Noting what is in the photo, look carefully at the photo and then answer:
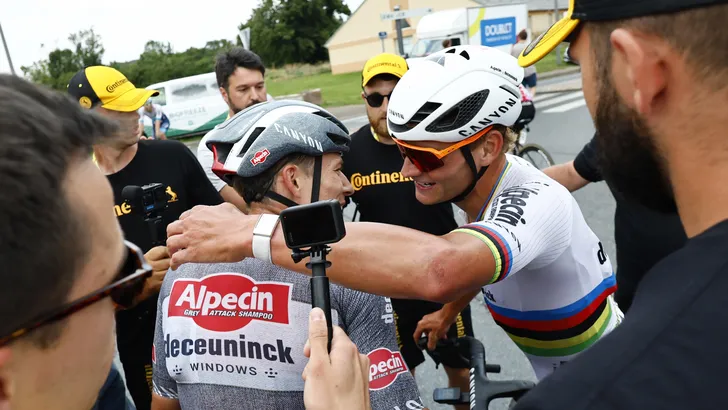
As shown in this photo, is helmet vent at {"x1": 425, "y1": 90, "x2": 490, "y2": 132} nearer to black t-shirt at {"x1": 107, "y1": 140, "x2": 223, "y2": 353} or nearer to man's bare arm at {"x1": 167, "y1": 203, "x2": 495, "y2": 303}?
man's bare arm at {"x1": 167, "y1": 203, "x2": 495, "y2": 303}

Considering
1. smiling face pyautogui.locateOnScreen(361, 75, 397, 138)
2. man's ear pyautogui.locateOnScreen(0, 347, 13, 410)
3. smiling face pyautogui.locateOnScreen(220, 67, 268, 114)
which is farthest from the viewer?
smiling face pyautogui.locateOnScreen(220, 67, 268, 114)

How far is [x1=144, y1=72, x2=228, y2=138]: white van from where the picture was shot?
67.8 ft

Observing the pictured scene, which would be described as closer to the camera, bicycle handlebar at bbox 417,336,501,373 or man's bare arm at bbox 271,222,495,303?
man's bare arm at bbox 271,222,495,303

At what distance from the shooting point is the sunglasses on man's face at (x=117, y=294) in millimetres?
897

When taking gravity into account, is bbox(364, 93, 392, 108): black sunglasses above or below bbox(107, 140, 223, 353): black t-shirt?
above

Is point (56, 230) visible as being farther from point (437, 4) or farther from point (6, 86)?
point (437, 4)

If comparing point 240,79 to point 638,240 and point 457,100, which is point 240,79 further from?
point 638,240

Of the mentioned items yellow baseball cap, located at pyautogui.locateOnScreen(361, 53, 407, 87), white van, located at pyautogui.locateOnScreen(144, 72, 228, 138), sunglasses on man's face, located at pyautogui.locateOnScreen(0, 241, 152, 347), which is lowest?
white van, located at pyautogui.locateOnScreen(144, 72, 228, 138)

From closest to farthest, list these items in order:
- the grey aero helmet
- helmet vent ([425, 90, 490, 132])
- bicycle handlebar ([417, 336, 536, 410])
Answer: bicycle handlebar ([417, 336, 536, 410]), the grey aero helmet, helmet vent ([425, 90, 490, 132])

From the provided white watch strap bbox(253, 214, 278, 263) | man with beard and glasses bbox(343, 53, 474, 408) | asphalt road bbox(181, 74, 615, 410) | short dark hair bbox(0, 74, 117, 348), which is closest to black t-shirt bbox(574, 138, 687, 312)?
man with beard and glasses bbox(343, 53, 474, 408)

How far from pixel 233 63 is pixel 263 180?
11.4ft

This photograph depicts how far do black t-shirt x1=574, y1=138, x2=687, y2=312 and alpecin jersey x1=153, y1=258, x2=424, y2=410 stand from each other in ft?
3.72

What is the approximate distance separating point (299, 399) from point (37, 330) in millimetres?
975

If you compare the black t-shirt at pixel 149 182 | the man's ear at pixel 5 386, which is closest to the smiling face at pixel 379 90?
the black t-shirt at pixel 149 182
